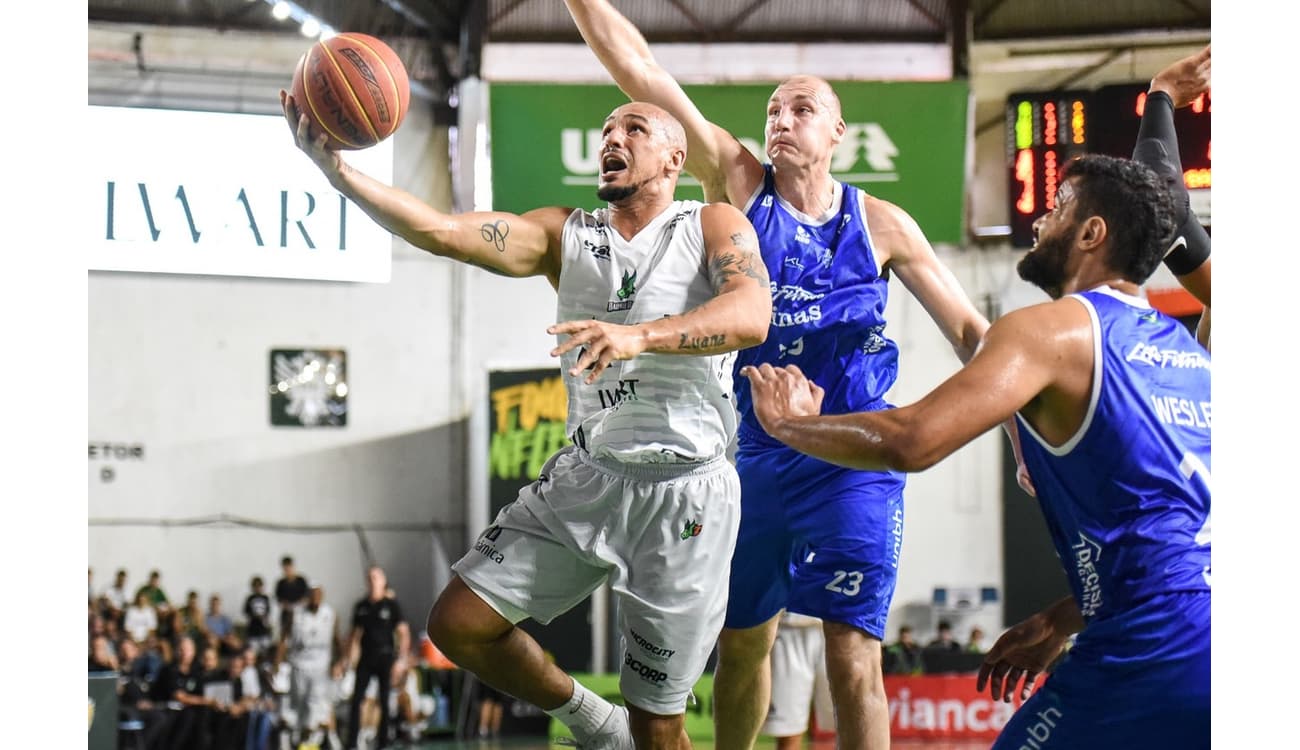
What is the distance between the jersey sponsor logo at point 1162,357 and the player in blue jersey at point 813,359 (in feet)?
5.23

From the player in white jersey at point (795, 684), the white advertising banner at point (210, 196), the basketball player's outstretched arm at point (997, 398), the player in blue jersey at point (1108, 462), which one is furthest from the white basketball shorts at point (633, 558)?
the white advertising banner at point (210, 196)

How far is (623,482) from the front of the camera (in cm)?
417

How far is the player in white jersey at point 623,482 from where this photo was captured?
4.14 metres

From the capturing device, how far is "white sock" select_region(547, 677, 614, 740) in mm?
4266

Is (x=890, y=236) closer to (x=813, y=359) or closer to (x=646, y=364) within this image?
(x=813, y=359)

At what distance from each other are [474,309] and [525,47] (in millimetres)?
3021

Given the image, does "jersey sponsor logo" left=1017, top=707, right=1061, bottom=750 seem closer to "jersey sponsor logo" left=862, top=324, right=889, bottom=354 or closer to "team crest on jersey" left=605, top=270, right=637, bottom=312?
"team crest on jersey" left=605, top=270, right=637, bottom=312

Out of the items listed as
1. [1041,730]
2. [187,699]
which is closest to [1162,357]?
[1041,730]

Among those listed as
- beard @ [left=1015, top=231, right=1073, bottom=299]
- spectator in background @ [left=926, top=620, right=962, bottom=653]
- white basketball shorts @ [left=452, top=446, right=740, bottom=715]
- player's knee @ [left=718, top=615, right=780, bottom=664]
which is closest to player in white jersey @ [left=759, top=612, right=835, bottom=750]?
spectator in background @ [left=926, top=620, right=962, bottom=653]

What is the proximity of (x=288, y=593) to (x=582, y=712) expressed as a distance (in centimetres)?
1052

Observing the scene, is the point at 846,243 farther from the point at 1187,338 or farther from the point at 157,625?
the point at 157,625

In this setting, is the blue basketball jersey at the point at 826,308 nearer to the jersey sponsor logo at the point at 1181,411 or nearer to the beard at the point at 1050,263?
the beard at the point at 1050,263
